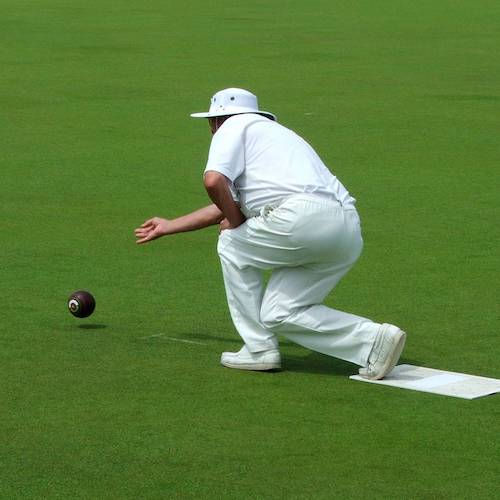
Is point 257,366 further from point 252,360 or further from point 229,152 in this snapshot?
point 229,152

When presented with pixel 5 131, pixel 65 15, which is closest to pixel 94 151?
pixel 5 131

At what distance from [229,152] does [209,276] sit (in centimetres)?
293

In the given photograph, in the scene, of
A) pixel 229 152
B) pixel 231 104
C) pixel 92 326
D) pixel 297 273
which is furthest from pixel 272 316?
pixel 92 326

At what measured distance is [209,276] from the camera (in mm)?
10250

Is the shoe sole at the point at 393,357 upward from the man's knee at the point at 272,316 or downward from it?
downward

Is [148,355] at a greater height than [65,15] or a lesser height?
lesser

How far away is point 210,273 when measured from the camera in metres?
10.4

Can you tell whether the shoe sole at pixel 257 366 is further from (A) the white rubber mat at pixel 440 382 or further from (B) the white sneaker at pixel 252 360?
(A) the white rubber mat at pixel 440 382

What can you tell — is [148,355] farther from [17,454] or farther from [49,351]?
[17,454]

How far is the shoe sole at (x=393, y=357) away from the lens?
7352 mm

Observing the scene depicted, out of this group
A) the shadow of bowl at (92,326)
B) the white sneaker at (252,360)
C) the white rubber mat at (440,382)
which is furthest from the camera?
the shadow of bowl at (92,326)

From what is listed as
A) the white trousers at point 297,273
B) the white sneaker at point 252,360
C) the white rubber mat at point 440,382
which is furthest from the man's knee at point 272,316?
the white rubber mat at point 440,382

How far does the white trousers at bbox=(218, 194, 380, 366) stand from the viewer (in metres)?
7.41

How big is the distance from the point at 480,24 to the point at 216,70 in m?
7.51
